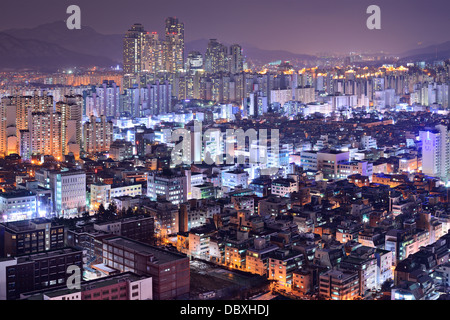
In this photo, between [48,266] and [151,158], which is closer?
[48,266]

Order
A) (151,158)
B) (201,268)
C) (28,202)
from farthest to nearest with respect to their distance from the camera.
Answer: (151,158), (28,202), (201,268)

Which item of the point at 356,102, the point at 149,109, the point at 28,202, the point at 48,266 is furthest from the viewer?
the point at 356,102

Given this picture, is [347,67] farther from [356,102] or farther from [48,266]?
[48,266]

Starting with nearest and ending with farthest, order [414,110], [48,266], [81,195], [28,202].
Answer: [48,266]
[28,202]
[81,195]
[414,110]

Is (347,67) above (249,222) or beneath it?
above

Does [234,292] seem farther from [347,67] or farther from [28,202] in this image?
[347,67]

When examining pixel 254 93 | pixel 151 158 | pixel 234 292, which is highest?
pixel 254 93
